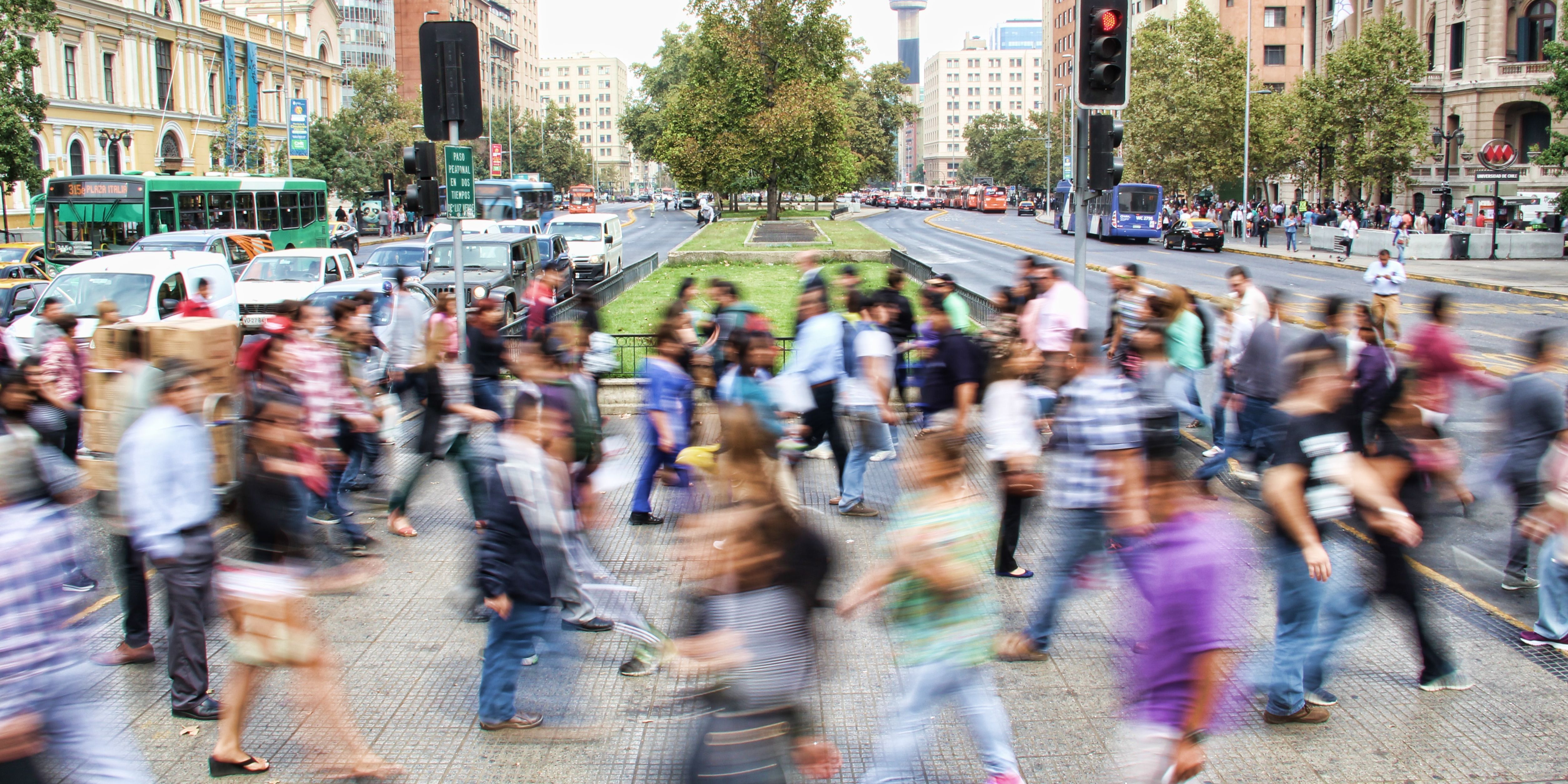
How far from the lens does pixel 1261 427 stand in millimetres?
8867

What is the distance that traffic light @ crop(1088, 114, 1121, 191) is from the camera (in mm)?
10734

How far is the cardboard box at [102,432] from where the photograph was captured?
750 cm

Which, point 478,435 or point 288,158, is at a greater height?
point 288,158

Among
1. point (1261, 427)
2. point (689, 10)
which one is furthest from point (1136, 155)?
point (1261, 427)

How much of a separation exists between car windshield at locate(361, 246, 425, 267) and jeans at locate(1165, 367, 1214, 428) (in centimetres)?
1810

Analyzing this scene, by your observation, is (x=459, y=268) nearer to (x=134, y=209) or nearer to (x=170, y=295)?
(x=170, y=295)

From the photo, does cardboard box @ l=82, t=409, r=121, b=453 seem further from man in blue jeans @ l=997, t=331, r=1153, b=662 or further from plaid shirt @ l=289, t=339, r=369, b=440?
man in blue jeans @ l=997, t=331, r=1153, b=662

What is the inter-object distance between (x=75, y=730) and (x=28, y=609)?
1.54ft

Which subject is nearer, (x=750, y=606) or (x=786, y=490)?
(x=750, y=606)

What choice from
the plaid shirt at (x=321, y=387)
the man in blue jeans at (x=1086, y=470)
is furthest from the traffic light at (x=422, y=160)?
the man in blue jeans at (x=1086, y=470)

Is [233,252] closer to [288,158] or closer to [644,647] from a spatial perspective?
[644,647]

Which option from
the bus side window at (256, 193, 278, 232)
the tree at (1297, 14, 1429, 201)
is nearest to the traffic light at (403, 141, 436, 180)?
the bus side window at (256, 193, 278, 232)

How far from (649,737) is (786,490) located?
4.57 ft

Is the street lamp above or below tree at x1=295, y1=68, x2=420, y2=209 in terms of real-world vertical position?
below
